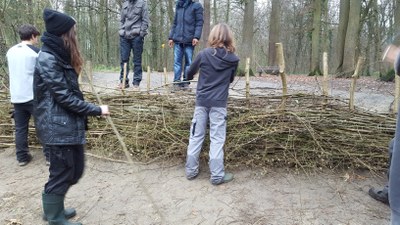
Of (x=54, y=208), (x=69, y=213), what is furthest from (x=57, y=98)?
(x=69, y=213)

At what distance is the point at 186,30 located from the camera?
578 centimetres

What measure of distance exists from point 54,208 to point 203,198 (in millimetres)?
1430

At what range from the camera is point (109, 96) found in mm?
5008

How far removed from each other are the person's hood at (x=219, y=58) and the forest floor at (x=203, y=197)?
→ 1.14 m

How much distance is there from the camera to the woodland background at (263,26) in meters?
12.2

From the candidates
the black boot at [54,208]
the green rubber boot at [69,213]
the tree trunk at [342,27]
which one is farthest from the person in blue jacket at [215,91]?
the tree trunk at [342,27]

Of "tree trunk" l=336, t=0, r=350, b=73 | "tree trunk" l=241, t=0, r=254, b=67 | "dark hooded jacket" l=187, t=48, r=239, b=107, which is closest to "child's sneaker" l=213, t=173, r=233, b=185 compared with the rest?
"dark hooded jacket" l=187, t=48, r=239, b=107

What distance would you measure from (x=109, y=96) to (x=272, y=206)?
2701 mm

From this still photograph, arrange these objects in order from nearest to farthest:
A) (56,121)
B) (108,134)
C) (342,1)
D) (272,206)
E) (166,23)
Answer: (56,121)
(272,206)
(108,134)
(342,1)
(166,23)

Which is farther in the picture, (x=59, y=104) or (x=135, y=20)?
(x=135, y=20)

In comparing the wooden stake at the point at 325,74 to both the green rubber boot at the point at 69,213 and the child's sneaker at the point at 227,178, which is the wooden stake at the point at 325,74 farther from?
the green rubber boot at the point at 69,213

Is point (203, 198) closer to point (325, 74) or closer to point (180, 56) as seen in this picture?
point (325, 74)

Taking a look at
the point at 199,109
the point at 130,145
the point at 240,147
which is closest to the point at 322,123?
the point at 240,147

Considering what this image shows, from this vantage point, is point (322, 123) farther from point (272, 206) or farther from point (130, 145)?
point (130, 145)
